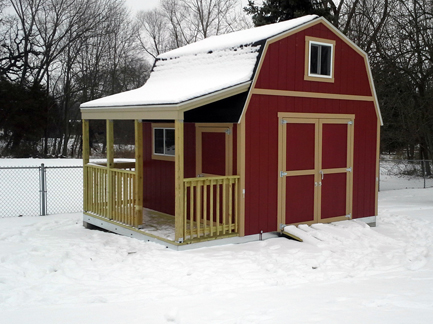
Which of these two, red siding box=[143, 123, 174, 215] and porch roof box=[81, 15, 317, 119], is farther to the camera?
red siding box=[143, 123, 174, 215]

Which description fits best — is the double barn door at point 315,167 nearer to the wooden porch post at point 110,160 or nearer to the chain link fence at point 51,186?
the wooden porch post at point 110,160

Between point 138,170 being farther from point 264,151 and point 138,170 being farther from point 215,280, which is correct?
point 215,280

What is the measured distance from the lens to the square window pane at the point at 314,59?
862 cm

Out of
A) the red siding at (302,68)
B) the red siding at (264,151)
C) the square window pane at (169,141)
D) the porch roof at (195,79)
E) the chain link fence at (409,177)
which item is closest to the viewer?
the porch roof at (195,79)

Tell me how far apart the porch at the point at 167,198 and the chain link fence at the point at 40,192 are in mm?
2014

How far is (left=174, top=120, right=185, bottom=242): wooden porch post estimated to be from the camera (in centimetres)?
696

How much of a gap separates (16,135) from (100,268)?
2195 cm

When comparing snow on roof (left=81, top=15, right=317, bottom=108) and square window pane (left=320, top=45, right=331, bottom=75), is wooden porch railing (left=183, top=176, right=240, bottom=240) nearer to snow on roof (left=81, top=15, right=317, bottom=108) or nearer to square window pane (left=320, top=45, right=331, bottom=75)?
snow on roof (left=81, top=15, right=317, bottom=108)

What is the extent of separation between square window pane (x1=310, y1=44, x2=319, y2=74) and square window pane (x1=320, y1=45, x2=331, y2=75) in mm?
124

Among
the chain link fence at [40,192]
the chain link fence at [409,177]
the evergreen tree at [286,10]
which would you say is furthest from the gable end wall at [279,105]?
the evergreen tree at [286,10]

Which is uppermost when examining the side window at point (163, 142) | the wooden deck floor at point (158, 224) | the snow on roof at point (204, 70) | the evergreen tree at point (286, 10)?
the evergreen tree at point (286, 10)

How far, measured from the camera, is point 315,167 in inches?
344

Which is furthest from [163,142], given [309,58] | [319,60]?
[319,60]

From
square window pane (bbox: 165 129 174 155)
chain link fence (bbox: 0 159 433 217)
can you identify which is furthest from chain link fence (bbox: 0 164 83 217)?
square window pane (bbox: 165 129 174 155)
